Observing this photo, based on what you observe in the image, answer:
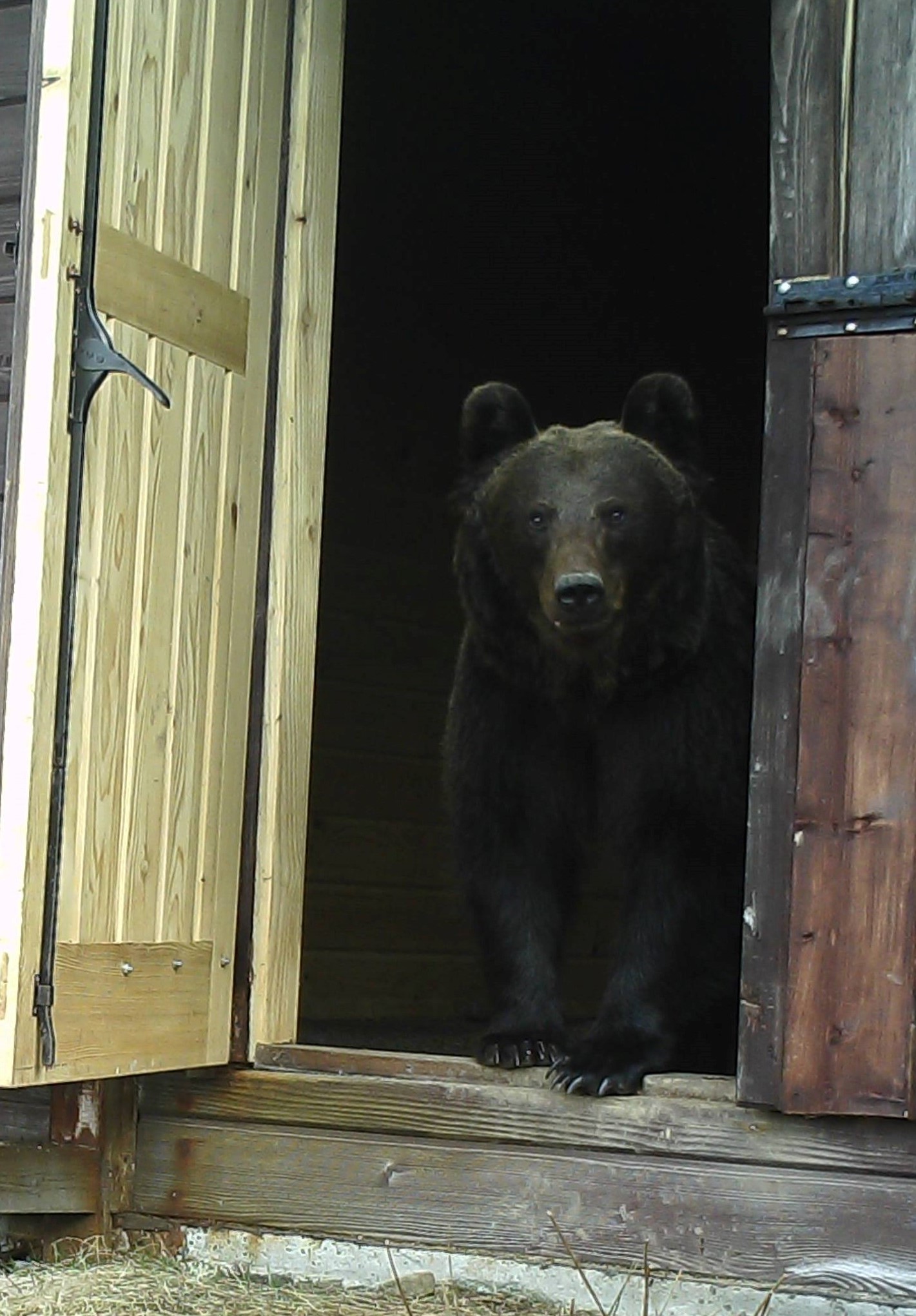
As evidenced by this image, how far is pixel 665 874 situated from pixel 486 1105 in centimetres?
76

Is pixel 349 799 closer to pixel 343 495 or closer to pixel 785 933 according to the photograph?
pixel 343 495

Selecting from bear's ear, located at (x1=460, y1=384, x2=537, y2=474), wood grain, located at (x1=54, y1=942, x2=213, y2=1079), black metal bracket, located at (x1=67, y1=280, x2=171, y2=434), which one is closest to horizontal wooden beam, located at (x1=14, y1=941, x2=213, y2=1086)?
wood grain, located at (x1=54, y1=942, x2=213, y2=1079)

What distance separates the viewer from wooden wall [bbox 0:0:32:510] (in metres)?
4.45

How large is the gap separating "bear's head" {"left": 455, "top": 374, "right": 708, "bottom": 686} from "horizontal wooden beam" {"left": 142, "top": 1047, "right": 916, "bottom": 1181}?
3.54 ft

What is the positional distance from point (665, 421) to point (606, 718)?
810mm

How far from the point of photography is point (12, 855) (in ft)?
12.4

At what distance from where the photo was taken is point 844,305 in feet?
12.7

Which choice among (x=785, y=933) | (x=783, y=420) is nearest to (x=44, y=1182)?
(x=785, y=933)

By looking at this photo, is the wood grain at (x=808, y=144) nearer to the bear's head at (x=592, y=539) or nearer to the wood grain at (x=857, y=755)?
the wood grain at (x=857, y=755)

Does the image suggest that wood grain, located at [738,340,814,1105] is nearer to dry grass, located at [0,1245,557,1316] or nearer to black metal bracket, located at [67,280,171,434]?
dry grass, located at [0,1245,557,1316]

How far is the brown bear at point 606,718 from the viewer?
4.69 metres

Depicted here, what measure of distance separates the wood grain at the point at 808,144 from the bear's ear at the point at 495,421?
1.23m

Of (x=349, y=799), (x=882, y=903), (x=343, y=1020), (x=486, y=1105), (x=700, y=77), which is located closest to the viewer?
(x=882, y=903)

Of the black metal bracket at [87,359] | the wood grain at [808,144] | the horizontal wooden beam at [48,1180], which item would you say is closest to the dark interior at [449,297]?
the horizontal wooden beam at [48,1180]
